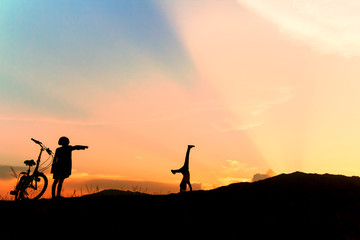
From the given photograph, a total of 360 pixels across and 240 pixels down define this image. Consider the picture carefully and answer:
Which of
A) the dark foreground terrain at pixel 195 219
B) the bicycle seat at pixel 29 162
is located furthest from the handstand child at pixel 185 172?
the bicycle seat at pixel 29 162

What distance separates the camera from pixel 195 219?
9.89 meters

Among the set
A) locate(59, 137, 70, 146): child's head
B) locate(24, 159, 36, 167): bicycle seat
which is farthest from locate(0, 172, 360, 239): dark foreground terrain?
locate(24, 159, 36, 167): bicycle seat

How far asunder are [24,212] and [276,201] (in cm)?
820

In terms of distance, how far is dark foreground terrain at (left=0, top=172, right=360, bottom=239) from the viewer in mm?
8617

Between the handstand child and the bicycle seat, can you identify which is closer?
the bicycle seat

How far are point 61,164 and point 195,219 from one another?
6.22 metres

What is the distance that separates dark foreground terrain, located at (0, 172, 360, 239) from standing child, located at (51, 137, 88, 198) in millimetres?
920

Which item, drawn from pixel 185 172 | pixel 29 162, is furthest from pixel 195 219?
pixel 29 162

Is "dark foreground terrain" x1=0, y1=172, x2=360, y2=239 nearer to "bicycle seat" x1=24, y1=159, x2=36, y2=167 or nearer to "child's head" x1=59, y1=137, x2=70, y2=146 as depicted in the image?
"child's head" x1=59, y1=137, x2=70, y2=146

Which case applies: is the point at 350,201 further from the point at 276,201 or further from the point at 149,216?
the point at 149,216

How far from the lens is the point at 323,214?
36.3 feet

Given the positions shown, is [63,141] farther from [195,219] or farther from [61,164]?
[195,219]

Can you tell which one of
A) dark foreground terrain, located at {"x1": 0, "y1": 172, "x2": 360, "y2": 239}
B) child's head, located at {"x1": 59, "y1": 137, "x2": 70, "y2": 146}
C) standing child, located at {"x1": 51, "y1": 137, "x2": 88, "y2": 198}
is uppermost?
child's head, located at {"x1": 59, "y1": 137, "x2": 70, "y2": 146}

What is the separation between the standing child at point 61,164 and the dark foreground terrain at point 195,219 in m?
0.92
